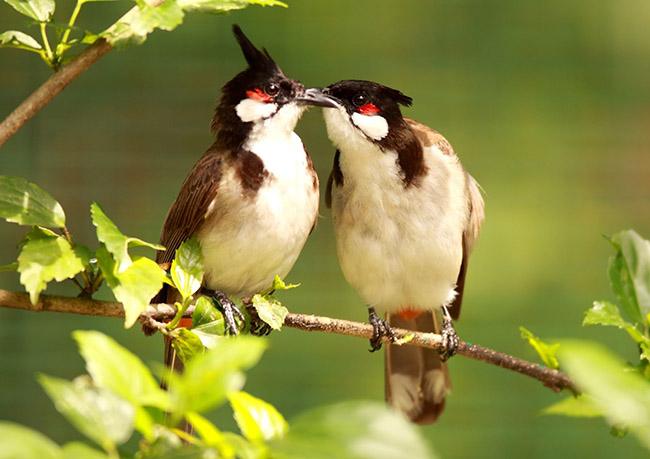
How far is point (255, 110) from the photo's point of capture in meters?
0.92

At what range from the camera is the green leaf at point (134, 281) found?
519mm

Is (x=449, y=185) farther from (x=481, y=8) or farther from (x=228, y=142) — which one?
(x=481, y=8)

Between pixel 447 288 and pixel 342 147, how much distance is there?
1.00 ft

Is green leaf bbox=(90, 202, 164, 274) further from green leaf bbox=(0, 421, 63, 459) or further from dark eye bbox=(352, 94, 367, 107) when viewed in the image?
dark eye bbox=(352, 94, 367, 107)

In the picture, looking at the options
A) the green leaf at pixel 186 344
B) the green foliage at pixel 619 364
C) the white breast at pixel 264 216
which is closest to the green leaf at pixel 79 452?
the green foliage at pixel 619 364

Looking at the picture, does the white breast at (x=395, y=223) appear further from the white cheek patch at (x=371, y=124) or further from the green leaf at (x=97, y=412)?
the green leaf at (x=97, y=412)

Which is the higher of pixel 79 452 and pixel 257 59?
pixel 257 59

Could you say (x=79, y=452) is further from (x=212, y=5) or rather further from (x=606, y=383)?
(x=212, y=5)

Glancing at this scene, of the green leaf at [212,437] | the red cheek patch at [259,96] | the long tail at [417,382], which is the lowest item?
the long tail at [417,382]

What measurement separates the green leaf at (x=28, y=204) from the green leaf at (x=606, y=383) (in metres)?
0.35

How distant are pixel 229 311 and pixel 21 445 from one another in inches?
22.6

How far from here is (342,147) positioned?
3.28 feet

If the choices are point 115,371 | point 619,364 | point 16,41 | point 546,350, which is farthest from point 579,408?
point 16,41

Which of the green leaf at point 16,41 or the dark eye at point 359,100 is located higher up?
the dark eye at point 359,100
